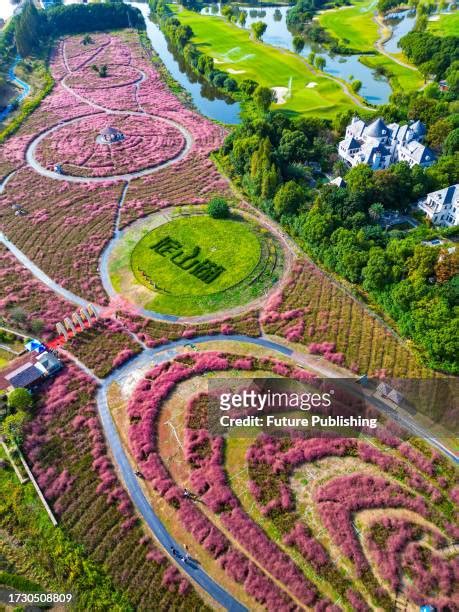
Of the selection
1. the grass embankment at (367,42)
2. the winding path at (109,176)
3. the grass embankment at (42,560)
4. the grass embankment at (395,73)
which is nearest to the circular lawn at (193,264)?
the winding path at (109,176)

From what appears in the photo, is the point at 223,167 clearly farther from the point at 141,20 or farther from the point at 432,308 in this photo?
the point at 141,20

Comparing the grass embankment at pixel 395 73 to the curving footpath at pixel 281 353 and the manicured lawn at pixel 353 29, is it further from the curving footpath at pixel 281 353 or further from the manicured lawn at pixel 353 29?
the curving footpath at pixel 281 353

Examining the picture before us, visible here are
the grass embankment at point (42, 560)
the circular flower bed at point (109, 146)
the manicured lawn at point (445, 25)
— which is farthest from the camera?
the manicured lawn at point (445, 25)

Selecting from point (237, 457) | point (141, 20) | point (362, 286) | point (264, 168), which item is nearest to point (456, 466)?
point (237, 457)

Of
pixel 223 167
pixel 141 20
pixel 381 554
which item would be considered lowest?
pixel 381 554

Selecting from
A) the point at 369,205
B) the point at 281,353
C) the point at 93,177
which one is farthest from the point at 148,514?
the point at 93,177

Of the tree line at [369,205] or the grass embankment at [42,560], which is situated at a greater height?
the tree line at [369,205]
